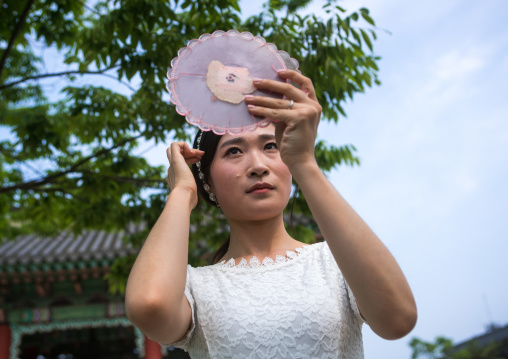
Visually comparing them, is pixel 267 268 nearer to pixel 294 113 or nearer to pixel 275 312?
pixel 275 312

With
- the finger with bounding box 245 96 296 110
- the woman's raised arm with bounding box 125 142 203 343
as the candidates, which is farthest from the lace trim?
the finger with bounding box 245 96 296 110

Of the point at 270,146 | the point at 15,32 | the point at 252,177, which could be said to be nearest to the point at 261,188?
the point at 252,177

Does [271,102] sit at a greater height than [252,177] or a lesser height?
greater

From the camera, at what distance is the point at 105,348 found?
1162 cm

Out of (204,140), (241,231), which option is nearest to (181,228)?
(241,231)

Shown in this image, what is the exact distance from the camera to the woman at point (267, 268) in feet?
4.08

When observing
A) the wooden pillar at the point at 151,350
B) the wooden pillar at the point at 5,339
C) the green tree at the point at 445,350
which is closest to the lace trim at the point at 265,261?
the wooden pillar at the point at 151,350

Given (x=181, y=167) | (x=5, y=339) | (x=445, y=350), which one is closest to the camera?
(x=181, y=167)

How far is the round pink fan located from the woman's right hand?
0.18m

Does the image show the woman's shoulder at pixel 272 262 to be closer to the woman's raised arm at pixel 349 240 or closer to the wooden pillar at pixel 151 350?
the woman's raised arm at pixel 349 240

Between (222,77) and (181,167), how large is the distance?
34 cm

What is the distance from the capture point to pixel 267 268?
1698 mm

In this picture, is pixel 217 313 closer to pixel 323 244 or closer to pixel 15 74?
pixel 323 244

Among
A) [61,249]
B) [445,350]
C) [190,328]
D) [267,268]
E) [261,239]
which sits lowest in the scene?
[445,350]
